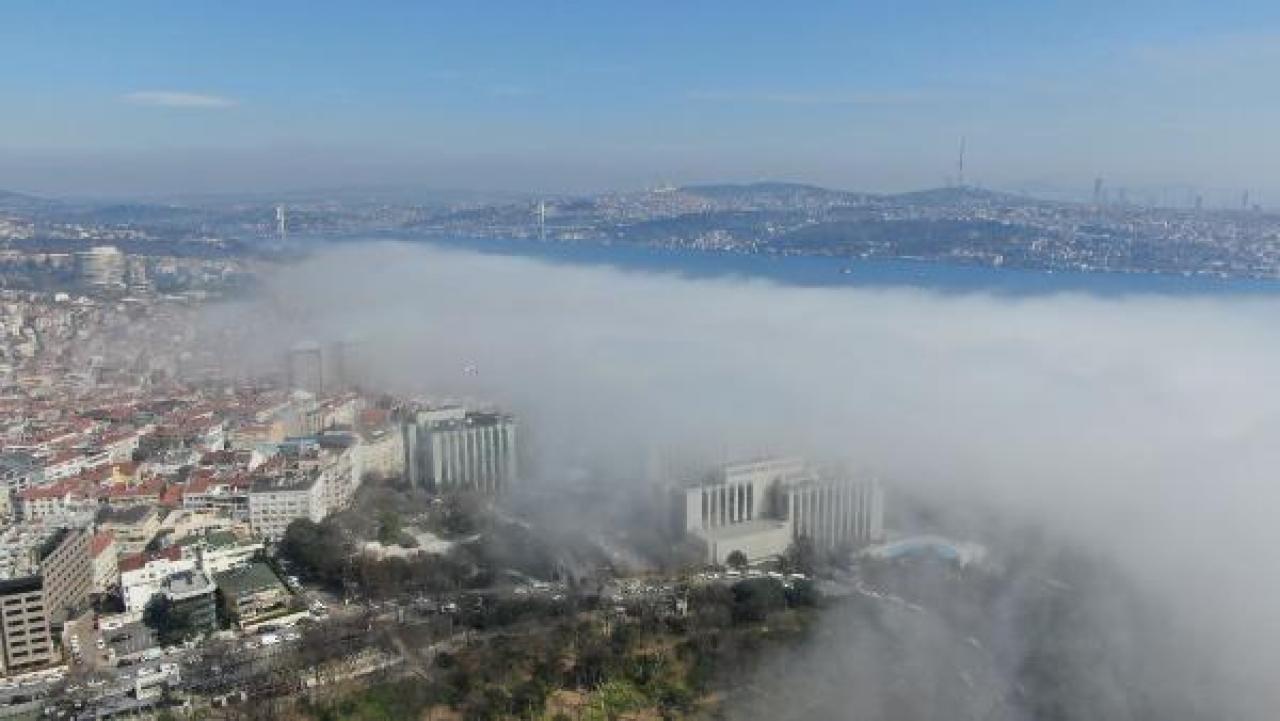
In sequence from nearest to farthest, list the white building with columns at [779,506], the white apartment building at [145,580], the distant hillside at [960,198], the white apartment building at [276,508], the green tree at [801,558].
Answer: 1. the white apartment building at [145,580]
2. the green tree at [801,558]
3. the white apartment building at [276,508]
4. the white building with columns at [779,506]
5. the distant hillside at [960,198]

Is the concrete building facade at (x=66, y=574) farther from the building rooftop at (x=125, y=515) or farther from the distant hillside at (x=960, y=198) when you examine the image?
the distant hillside at (x=960, y=198)

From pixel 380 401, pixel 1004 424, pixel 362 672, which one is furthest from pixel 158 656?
pixel 1004 424

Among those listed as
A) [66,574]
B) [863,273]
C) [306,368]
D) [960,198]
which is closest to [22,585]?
[66,574]

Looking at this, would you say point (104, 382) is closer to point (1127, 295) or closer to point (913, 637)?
point (913, 637)

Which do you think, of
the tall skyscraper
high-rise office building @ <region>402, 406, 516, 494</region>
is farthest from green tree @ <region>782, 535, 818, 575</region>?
the tall skyscraper

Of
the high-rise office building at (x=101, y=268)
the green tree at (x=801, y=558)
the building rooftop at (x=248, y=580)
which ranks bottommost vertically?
the green tree at (x=801, y=558)

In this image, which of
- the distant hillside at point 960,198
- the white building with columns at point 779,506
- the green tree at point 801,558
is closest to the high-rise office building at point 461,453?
the white building with columns at point 779,506
